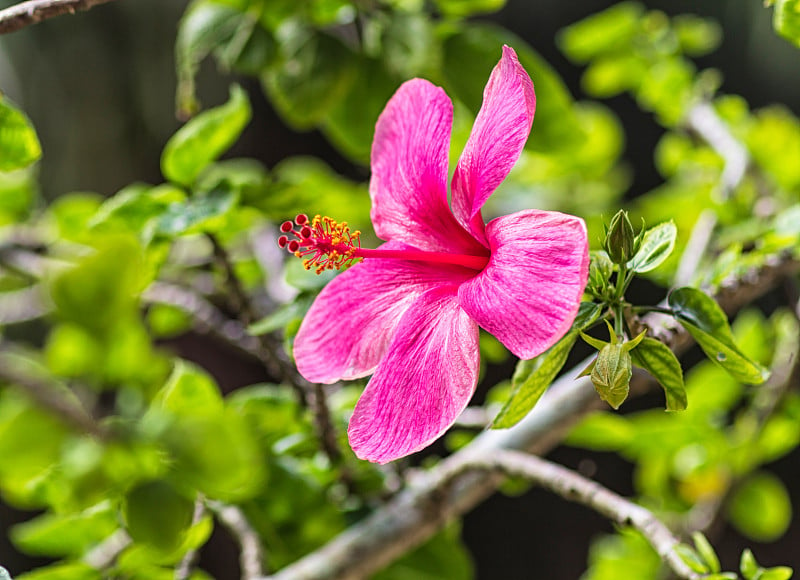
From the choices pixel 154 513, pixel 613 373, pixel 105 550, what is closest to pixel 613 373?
pixel 613 373

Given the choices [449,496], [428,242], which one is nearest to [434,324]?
[428,242]

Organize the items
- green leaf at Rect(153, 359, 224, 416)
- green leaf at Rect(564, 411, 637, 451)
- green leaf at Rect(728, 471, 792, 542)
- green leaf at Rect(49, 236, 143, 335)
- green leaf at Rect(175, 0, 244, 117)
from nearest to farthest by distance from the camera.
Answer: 1. green leaf at Rect(49, 236, 143, 335)
2. green leaf at Rect(153, 359, 224, 416)
3. green leaf at Rect(175, 0, 244, 117)
4. green leaf at Rect(564, 411, 637, 451)
5. green leaf at Rect(728, 471, 792, 542)

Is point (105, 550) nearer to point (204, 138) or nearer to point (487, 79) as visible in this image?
point (204, 138)

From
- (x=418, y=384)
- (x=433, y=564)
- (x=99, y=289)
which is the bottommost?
(x=433, y=564)

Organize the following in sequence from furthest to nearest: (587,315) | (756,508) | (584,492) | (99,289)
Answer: (756,508) < (584,492) < (587,315) < (99,289)

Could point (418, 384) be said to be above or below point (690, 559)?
above

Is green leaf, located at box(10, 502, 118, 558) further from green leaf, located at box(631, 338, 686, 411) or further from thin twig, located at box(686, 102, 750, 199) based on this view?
thin twig, located at box(686, 102, 750, 199)

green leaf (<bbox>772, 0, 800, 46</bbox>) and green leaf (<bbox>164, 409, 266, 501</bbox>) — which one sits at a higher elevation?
green leaf (<bbox>772, 0, 800, 46</bbox>)

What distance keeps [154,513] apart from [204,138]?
291 mm

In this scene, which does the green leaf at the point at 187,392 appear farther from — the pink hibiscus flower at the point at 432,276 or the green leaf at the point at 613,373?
the green leaf at the point at 613,373

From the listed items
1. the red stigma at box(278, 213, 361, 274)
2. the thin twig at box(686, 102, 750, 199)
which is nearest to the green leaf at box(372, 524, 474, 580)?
the red stigma at box(278, 213, 361, 274)

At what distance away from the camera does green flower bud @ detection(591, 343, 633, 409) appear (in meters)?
0.35

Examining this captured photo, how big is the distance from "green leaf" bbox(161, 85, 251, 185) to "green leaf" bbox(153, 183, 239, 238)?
0.08ft

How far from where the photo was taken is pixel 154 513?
0.35m
